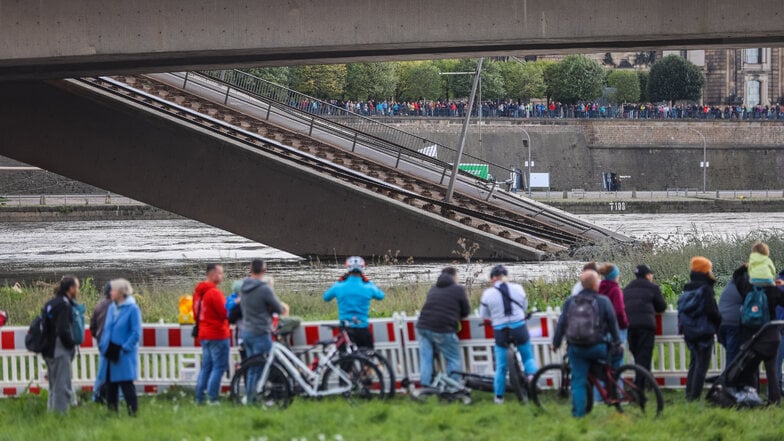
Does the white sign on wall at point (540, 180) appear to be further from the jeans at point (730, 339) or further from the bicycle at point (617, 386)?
the bicycle at point (617, 386)

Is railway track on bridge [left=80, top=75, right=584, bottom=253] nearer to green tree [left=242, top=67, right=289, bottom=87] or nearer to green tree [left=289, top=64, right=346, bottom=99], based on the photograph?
green tree [left=242, top=67, right=289, bottom=87]

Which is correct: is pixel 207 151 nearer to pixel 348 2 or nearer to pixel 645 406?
pixel 348 2

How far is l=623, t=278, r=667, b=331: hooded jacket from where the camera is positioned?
44.8 ft

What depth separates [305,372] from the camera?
526 inches

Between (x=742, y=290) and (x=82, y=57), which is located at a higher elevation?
(x=82, y=57)

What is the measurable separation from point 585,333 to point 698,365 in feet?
6.56

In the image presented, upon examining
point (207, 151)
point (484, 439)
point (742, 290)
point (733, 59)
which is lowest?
point (484, 439)

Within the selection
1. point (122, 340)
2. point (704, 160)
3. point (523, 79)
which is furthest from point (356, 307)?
point (523, 79)

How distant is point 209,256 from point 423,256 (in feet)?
27.1

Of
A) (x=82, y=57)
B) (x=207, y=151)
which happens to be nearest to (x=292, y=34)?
(x=82, y=57)

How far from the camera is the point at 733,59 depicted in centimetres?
11619

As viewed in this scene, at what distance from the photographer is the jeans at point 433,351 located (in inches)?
535

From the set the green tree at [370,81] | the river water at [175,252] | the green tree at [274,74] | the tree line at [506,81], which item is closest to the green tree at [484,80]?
the tree line at [506,81]

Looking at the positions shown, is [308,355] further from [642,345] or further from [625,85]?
[625,85]
